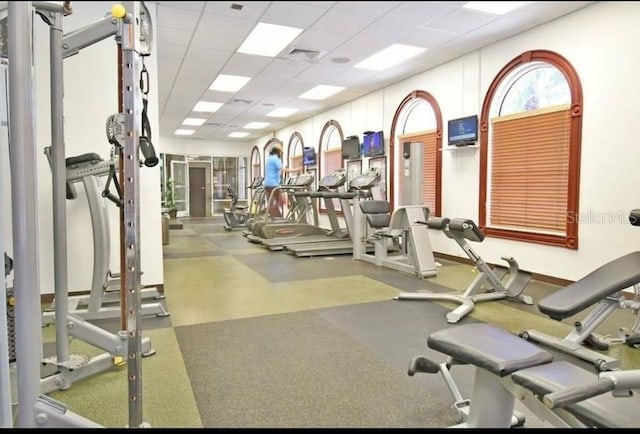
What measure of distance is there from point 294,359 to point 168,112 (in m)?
Result: 9.40

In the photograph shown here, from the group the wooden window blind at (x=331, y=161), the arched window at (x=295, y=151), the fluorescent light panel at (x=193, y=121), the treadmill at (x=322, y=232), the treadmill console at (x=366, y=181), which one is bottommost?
the treadmill at (x=322, y=232)

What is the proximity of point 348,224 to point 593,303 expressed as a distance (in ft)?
17.4

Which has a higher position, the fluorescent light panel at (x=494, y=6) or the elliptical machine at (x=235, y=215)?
the fluorescent light panel at (x=494, y=6)

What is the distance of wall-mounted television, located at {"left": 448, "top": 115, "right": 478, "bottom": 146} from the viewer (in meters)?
6.07

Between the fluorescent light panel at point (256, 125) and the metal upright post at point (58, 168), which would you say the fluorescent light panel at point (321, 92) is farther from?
the metal upright post at point (58, 168)

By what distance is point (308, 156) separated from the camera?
450 inches

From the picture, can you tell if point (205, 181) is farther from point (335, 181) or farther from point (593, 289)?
point (593, 289)

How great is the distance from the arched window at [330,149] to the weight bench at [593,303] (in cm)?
732

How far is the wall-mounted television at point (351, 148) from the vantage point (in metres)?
9.09

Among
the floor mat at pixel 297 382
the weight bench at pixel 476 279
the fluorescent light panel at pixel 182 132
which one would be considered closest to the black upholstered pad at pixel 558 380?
the floor mat at pixel 297 382

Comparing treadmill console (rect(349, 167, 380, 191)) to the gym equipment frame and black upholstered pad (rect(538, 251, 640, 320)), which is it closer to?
black upholstered pad (rect(538, 251, 640, 320))

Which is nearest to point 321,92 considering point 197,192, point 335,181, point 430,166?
point 335,181

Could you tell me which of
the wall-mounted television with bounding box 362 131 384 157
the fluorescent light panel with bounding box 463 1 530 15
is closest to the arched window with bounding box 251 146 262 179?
the wall-mounted television with bounding box 362 131 384 157

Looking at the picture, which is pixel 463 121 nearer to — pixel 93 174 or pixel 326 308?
pixel 326 308
